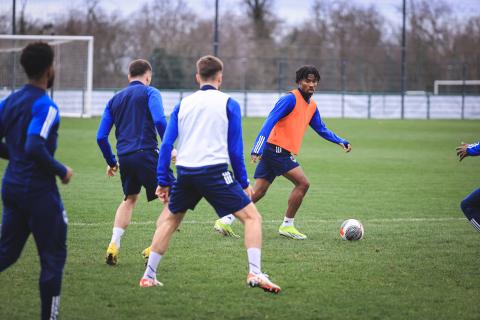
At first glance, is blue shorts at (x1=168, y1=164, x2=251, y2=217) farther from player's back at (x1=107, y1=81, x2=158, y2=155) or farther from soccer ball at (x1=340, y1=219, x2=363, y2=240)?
soccer ball at (x1=340, y1=219, x2=363, y2=240)

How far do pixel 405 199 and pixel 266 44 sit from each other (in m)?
43.9

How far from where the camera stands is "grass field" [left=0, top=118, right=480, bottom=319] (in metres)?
5.68

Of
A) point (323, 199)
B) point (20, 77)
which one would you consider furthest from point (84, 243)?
point (20, 77)

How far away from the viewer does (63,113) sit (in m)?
34.5

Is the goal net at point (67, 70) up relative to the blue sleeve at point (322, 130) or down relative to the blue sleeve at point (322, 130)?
up

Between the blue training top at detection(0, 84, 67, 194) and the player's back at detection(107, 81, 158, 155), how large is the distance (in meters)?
2.23

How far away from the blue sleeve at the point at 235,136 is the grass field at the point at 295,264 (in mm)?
1109

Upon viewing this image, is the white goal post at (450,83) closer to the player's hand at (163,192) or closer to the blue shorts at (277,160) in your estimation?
the blue shorts at (277,160)

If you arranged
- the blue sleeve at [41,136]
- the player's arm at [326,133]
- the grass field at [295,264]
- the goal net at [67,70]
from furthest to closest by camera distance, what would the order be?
1. the goal net at [67,70]
2. the player's arm at [326,133]
3. the grass field at [295,264]
4. the blue sleeve at [41,136]

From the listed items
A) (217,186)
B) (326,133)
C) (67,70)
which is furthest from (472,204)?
(67,70)

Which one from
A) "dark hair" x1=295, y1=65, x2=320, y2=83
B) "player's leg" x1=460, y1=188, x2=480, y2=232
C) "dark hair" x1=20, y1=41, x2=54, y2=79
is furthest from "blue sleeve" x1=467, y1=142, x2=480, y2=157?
"dark hair" x1=20, y1=41, x2=54, y2=79

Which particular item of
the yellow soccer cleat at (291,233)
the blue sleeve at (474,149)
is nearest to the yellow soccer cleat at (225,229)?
the yellow soccer cleat at (291,233)

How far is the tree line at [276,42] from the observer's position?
4294 cm

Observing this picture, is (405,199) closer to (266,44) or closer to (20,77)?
(20,77)
